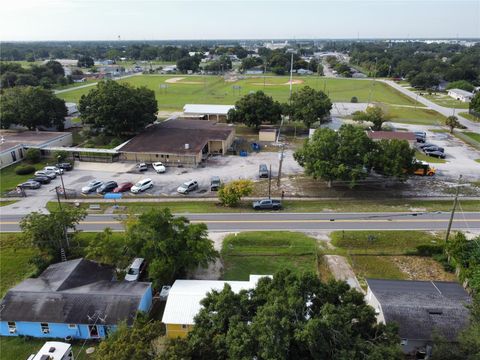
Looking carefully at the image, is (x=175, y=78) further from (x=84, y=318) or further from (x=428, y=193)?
(x=84, y=318)

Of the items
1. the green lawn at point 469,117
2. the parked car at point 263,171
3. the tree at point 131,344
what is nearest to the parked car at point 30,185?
the parked car at point 263,171

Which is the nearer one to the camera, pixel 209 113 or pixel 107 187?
pixel 107 187

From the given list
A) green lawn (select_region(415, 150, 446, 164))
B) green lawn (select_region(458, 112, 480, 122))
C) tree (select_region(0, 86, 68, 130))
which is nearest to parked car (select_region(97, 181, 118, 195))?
tree (select_region(0, 86, 68, 130))

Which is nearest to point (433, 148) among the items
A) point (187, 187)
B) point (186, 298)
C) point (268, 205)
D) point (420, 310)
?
point (268, 205)

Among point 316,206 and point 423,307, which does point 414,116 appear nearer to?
point 316,206

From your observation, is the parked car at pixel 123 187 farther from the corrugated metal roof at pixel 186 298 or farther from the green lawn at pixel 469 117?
the green lawn at pixel 469 117

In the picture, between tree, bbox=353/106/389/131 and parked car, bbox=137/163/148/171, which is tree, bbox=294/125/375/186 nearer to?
parked car, bbox=137/163/148/171

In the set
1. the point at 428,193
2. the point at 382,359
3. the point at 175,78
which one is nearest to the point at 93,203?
the point at 382,359
